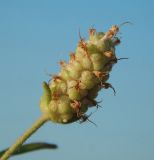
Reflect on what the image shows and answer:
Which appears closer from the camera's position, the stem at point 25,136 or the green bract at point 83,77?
the green bract at point 83,77

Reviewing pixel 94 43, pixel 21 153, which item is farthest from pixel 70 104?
pixel 21 153

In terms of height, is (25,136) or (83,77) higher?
(83,77)

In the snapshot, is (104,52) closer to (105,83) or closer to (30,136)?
(105,83)

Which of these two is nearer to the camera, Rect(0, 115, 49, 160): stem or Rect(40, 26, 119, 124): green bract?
Rect(40, 26, 119, 124): green bract

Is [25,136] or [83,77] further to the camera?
[25,136]

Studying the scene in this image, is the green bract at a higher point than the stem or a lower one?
higher
